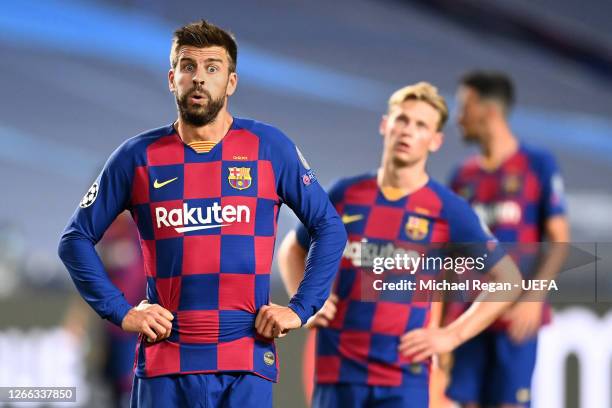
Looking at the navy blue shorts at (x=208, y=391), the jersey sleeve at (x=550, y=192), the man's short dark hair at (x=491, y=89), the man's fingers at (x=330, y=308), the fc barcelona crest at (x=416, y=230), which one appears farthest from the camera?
the man's short dark hair at (x=491, y=89)

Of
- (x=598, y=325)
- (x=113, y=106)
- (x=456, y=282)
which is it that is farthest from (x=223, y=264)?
(x=113, y=106)

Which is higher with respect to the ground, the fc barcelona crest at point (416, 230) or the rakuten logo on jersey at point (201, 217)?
the fc barcelona crest at point (416, 230)

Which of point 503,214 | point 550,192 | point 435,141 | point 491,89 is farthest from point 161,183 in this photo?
point 491,89

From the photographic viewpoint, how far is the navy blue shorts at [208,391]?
3.27m

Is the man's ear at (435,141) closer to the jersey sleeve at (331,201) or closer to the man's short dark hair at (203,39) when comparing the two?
the jersey sleeve at (331,201)

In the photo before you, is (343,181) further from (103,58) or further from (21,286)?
(103,58)

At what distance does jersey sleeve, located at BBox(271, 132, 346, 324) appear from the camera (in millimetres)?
3414

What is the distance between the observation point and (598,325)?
6562mm

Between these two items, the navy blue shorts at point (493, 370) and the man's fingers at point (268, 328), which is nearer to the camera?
the man's fingers at point (268, 328)

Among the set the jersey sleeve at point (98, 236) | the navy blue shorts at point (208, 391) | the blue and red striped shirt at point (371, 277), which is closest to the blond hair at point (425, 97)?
the blue and red striped shirt at point (371, 277)

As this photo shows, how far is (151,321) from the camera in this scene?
10.8 ft

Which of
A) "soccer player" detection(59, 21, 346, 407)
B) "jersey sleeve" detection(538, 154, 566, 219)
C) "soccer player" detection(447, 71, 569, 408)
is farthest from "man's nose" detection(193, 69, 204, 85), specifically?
"jersey sleeve" detection(538, 154, 566, 219)

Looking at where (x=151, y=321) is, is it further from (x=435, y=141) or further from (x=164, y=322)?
(x=435, y=141)

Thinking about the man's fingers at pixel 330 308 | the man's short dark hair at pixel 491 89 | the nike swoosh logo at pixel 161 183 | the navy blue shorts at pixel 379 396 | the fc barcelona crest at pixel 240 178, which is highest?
the man's short dark hair at pixel 491 89
